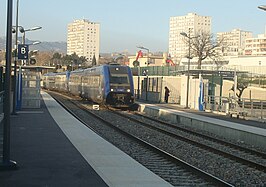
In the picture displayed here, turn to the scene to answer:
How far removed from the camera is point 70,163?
32.4 ft

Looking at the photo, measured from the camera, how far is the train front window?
3200cm

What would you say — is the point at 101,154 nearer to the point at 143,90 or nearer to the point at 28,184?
the point at 28,184

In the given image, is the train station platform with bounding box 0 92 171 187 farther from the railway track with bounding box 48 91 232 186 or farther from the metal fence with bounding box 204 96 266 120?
the metal fence with bounding box 204 96 266 120

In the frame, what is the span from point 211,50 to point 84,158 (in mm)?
80176

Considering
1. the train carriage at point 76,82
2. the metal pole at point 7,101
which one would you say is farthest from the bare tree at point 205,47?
the metal pole at point 7,101

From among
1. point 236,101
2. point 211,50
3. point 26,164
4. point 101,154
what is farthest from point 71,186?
point 211,50

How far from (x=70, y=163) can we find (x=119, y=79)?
890 inches

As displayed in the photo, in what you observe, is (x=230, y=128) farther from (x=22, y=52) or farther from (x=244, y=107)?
(x=22, y=52)

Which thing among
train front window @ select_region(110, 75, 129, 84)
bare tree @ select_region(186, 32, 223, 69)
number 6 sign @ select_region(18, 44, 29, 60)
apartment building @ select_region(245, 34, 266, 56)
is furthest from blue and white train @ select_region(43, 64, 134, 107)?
apartment building @ select_region(245, 34, 266, 56)

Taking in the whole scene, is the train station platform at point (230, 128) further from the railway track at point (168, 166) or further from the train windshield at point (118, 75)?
the railway track at point (168, 166)

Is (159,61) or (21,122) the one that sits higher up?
(159,61)

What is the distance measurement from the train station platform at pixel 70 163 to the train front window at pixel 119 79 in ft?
53.4

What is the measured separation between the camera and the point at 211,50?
88375 mm

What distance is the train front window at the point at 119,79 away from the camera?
105ft
